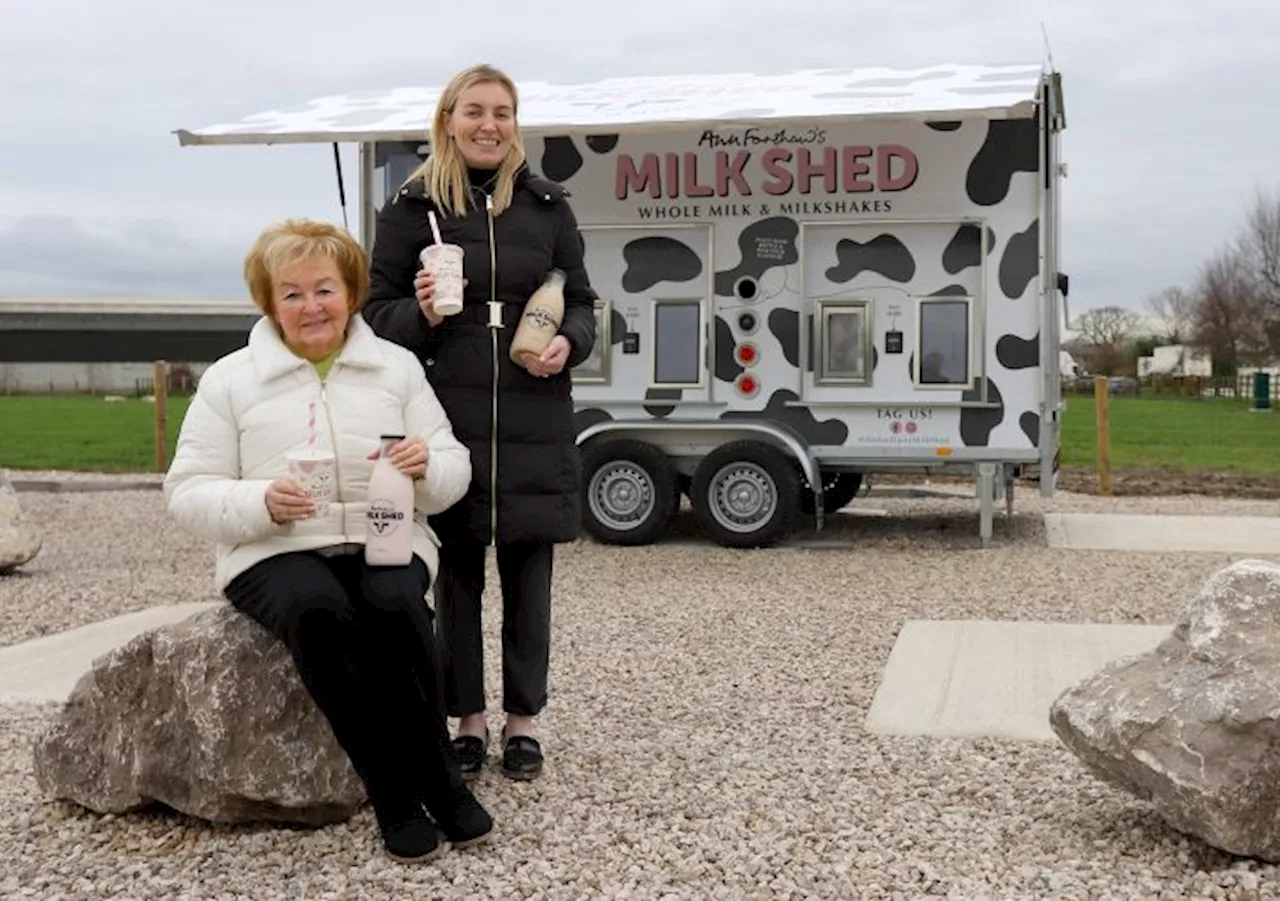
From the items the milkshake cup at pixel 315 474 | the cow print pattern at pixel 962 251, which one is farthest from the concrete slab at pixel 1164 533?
the milkshake cup at pixel 315 474

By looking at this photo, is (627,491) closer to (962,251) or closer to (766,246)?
(766,246)

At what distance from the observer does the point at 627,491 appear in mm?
10406

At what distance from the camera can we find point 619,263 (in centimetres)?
1028

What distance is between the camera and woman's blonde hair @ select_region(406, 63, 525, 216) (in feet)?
13.5

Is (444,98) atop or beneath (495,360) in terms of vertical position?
atop

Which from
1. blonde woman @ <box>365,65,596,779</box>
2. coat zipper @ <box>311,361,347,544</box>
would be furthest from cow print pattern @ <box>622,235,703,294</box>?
coat zipper @ <box>311,361,347,544</box>

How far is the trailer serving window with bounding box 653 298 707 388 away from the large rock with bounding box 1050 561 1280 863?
641 cm

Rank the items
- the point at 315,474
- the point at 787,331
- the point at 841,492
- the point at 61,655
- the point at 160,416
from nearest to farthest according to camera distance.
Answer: the point at 315,474 → the point at 61,655 → the point at 787,331 → the point at 841,492 → the point at 160,416

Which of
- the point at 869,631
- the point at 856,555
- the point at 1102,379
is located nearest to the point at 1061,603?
the point at 869,631

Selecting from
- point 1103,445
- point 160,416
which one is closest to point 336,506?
point 1103,445

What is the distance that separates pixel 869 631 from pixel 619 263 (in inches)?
Result: 159

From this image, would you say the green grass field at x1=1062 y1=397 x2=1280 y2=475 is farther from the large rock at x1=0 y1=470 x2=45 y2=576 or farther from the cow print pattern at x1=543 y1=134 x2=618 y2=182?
the large rock at x1=0 y1=470 x2=45 y2=576

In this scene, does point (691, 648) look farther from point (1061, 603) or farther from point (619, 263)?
point (619, 263)

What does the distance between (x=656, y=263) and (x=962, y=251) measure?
6.71 feet
